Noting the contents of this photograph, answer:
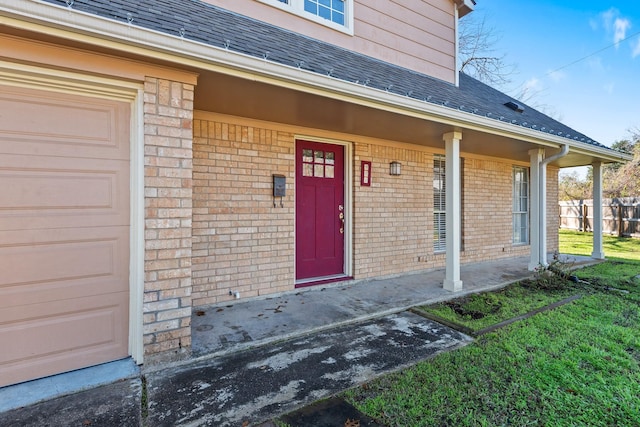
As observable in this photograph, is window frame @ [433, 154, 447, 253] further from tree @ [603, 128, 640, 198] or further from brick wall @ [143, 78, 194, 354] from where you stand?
tree @ [603, 128, 640, 198]

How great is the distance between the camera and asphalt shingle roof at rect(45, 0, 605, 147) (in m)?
2.56

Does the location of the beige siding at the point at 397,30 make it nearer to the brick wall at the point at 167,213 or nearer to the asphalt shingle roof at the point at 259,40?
the asphalt shingle roof at the point at 259,40

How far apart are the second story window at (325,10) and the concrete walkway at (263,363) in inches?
162

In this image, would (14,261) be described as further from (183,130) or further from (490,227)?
(490,227)

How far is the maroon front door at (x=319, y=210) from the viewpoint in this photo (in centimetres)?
497

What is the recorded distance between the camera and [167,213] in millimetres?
2691

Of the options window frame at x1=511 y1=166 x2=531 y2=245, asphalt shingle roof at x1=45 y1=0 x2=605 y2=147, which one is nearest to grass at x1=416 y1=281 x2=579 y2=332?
asphalt shingle roof at x1=45 y1=0 x2=605 y2=147

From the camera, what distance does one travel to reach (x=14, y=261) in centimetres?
235

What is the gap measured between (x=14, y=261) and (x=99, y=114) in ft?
4.10

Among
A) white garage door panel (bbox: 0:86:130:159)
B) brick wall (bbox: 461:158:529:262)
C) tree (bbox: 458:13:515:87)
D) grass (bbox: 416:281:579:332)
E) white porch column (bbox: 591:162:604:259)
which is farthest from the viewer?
tree (bbox: 458:13:515:87)

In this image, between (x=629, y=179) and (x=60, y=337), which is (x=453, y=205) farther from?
(x=629, y=179)

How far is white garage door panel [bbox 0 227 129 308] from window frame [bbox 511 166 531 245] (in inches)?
324

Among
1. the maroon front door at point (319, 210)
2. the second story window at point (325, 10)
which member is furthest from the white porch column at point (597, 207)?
the second story window at point (325, 10)

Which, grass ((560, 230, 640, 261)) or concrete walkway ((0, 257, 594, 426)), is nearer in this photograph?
concrete walkway ((0, 257, 594, 426))
